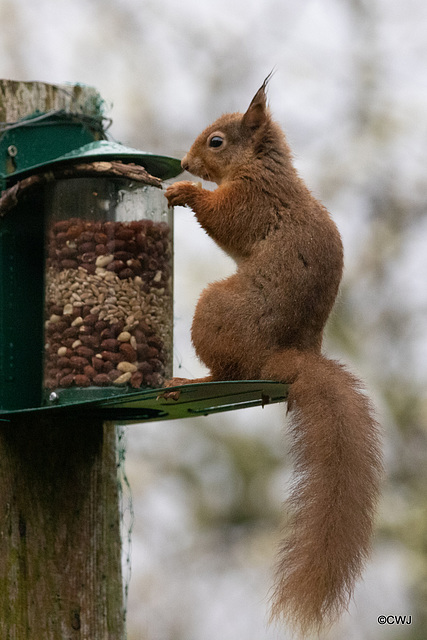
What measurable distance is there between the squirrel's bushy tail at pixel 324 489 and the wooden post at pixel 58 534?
56 cm

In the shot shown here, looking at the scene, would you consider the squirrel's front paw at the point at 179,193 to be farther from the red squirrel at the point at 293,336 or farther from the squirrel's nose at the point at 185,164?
the squirrel's nose at the point at 185,164

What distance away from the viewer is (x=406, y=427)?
5926mm

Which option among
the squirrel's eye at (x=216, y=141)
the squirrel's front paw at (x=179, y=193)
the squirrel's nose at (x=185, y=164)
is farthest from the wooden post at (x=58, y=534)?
the squirrel's eye at (x=216, y=141)

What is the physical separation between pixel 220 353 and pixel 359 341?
3.57 m

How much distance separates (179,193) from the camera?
264cm

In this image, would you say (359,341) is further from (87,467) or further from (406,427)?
(87,467)

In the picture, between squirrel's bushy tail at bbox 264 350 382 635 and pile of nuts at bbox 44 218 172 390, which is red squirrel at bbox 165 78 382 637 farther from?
pile of nuts at bbox 44 218 172 390

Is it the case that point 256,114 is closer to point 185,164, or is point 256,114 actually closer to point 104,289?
point 185,164

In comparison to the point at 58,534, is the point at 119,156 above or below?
above

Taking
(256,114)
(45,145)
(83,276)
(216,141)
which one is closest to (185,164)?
(216,141)

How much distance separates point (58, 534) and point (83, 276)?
2.35 feet

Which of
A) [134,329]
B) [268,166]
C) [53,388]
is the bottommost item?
[53,388]

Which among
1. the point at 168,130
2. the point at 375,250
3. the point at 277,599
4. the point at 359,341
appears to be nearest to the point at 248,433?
the point at 359,341

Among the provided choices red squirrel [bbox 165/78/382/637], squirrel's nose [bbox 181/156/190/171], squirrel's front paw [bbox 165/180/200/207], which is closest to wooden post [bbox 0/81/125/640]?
→ red squirrel [bbox 165/78/382/637]
